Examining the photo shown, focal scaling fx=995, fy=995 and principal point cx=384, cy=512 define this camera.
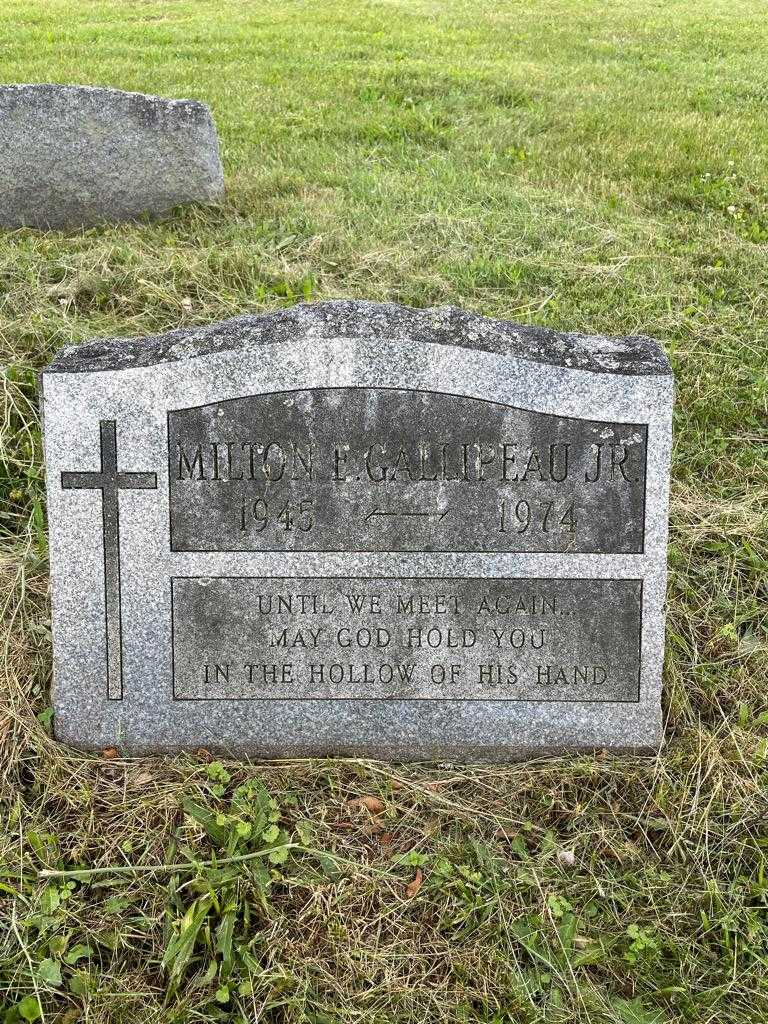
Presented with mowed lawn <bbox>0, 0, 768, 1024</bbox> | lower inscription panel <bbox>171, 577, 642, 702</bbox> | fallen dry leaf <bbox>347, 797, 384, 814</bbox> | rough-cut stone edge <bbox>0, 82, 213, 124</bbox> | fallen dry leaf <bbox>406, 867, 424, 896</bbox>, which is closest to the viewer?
mowed lawn <bbox>0, 0, 768, 1024</bbox>

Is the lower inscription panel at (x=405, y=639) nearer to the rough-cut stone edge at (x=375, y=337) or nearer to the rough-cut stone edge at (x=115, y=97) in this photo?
the rough-cut stone edge at (x=375, y=337)

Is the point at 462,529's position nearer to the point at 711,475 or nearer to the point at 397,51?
the point at 711,475

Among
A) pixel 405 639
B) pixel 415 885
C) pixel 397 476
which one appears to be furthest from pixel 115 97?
pixel 415 885

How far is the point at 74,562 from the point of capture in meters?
3.19

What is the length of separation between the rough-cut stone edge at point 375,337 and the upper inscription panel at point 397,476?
175 mm

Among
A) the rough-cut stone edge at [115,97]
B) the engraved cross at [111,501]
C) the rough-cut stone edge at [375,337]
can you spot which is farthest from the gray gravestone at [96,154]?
the engraved cross at [111,501]

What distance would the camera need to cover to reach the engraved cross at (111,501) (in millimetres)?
3139

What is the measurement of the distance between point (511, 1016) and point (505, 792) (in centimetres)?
74

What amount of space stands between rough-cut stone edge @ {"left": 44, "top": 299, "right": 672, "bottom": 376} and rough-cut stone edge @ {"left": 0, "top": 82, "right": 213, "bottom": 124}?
3.69m

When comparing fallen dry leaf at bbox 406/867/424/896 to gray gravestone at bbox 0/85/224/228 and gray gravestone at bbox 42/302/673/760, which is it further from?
gray gravestone at bbox 0/85/224/228

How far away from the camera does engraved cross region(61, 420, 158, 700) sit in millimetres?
3139

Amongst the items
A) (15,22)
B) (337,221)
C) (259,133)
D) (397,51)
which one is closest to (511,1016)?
(337,221)

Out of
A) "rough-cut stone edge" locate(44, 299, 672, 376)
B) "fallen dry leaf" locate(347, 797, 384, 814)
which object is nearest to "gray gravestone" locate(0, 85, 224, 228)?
"rough-cut stone edge" locate(44, 299, 672, 376)

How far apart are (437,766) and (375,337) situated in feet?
4.60
